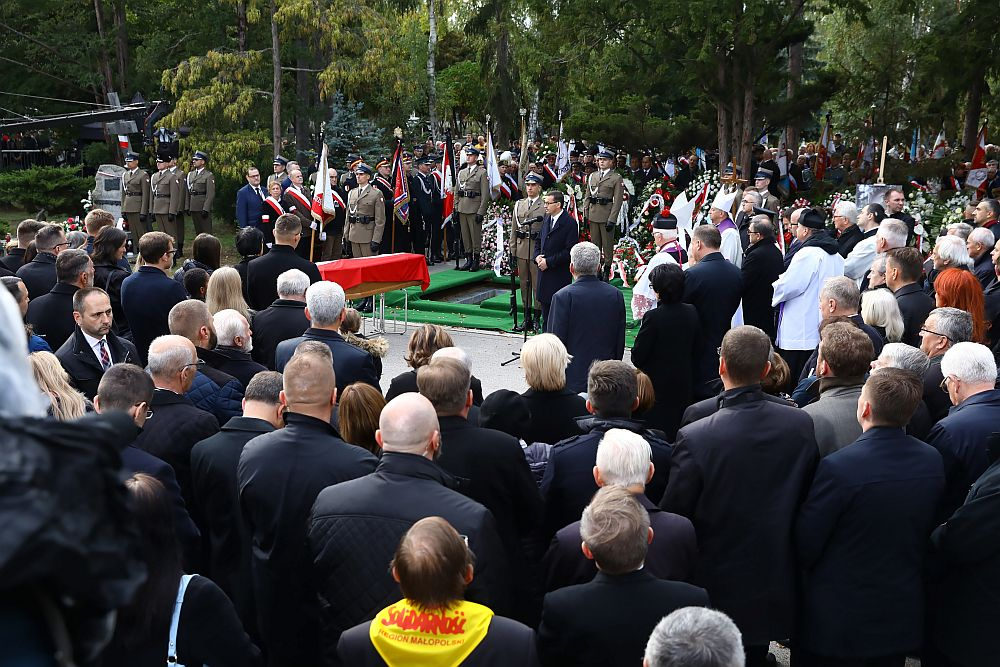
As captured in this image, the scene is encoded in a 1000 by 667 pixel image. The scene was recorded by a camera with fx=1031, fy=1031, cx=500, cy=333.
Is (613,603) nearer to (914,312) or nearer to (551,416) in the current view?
(551,416)

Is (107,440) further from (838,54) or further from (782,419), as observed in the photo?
(838,54)

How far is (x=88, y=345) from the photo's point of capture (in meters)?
6.06

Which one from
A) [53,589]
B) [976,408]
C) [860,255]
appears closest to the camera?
[53,589]

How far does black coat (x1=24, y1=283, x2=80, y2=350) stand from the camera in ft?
23.1

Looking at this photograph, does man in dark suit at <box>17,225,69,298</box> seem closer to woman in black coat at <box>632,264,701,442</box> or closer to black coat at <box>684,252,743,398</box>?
woman in black coat at <box>632,264,701,442</box>

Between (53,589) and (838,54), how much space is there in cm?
4364

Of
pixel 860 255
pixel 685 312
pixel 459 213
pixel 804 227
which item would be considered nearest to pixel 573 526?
pixel 685 312

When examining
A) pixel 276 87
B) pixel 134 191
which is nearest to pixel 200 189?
pixel 134 191

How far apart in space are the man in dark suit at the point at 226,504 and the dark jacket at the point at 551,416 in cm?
137

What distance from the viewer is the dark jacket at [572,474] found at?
14.7ft

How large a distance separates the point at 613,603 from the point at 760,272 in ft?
20.9

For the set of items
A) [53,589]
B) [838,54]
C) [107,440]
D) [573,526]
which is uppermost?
[838,54]

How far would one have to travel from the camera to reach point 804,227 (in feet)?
29.5

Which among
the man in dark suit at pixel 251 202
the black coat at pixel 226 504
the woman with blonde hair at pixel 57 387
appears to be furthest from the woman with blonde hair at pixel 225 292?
the man in dark suit at pixel 251 202
